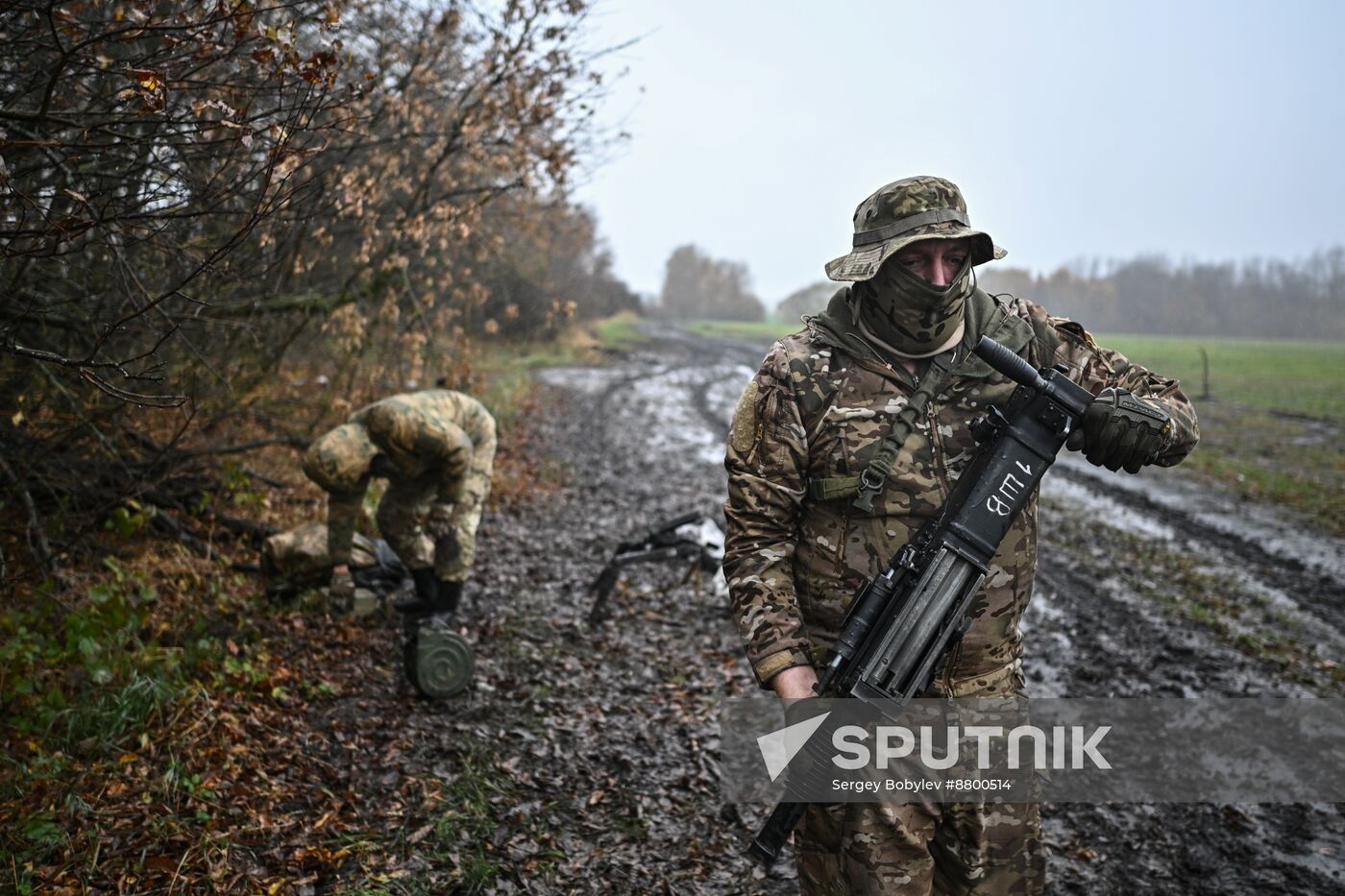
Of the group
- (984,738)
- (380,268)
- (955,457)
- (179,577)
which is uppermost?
(380,268)

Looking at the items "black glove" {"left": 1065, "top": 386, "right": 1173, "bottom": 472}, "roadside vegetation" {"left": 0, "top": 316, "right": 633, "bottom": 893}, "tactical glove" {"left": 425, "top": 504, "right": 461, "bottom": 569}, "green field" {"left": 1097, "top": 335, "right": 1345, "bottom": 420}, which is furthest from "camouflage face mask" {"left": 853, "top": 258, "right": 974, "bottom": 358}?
"green field" {"left": 1097, "top": 335, "right": 1345, "bottom": 420}

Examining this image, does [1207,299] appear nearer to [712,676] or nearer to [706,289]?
[706,289]

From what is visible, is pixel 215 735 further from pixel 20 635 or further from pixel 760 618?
pixel 760 618

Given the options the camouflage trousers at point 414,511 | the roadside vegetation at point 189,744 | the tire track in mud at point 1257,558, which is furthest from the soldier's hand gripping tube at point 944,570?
the tire track in mud at point 1257,558

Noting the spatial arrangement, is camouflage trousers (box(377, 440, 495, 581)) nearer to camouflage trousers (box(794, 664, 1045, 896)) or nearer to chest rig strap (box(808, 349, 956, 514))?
chest rig strap (box(808, 349, 956, 514))

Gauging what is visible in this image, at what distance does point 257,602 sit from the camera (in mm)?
6828

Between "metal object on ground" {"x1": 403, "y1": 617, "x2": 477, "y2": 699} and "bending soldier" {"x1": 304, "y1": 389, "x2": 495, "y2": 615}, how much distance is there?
1173 mm

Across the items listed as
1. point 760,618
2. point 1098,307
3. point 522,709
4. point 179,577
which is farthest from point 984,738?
point 1098,307

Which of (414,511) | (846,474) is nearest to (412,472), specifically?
(414,511)

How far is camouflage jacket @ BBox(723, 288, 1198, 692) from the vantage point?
2.89 metres

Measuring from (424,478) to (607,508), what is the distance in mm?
4210

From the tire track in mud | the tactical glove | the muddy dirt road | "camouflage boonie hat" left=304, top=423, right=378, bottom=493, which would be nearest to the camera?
the muddy dirt road

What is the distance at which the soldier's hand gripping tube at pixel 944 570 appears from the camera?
8.89ft

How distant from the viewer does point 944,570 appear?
2746mm
